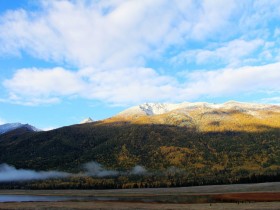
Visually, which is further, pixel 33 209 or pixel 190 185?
pixel 190 185

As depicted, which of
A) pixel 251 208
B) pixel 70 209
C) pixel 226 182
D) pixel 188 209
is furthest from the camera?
pixel 226 182

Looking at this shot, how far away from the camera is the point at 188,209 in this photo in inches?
3450

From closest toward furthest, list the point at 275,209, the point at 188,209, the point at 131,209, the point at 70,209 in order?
the point at 275,209, the point at 188,209, the point at 131,209, the point at 70,209

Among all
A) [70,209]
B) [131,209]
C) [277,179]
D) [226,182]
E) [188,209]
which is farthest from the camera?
[226,182]

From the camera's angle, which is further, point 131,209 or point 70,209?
point 70,209

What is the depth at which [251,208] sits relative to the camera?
80.9 metres

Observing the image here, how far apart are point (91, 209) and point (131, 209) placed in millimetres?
11437

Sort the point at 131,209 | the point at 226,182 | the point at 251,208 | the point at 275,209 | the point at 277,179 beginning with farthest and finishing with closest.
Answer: the point at 226,182, the point at 277,179, the point at 131,209, the point at 251,208, the point at 275,209

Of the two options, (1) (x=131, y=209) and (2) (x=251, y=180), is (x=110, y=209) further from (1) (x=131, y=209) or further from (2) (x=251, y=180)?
(2) (x=251, y=180)

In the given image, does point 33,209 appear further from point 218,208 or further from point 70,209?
point 218,208

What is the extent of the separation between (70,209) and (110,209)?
12160 millimetres

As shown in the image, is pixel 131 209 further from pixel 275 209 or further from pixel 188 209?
pixel 275 209

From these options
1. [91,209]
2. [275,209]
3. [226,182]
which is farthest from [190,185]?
[275,209]

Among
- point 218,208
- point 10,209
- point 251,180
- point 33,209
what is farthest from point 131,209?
point 251,180
